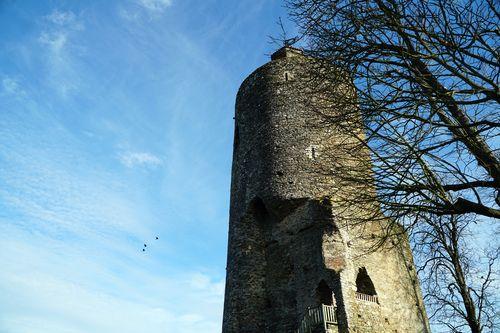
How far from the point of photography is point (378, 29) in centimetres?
596

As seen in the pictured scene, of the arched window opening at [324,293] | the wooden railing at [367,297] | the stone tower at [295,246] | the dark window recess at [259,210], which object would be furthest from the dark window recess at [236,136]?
the wooden railing at [367,297]

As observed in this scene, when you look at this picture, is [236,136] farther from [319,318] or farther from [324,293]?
[319,318]

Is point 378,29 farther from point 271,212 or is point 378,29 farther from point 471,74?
point 271,212

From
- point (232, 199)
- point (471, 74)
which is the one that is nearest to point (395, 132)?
point (471, 74)

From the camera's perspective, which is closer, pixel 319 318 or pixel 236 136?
pixel 319 318

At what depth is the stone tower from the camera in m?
12.4

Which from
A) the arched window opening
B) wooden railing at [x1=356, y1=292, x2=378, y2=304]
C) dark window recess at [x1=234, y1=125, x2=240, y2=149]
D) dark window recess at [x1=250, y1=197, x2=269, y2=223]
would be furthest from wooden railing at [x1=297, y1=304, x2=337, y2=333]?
dark window recess at [x1=234, y1=125, x2=240, y2=149]

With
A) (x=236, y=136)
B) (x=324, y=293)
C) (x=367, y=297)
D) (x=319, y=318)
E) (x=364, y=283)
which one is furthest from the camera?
(x=236, y=136)

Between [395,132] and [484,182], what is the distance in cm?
136

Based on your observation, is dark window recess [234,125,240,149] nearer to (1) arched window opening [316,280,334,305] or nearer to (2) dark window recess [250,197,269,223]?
(2) dark window recess [250,197,269,223]

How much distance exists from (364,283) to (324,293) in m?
1.43

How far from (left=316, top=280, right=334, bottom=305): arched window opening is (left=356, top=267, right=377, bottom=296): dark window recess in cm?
118

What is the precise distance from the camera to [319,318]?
11.5 m

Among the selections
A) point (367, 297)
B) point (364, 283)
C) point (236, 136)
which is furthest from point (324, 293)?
point (236, 136)
